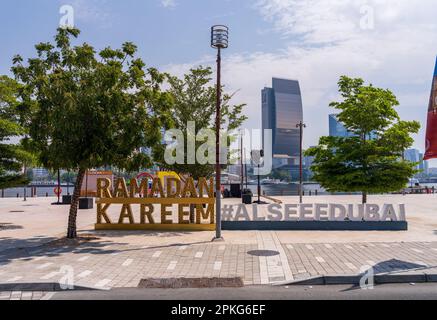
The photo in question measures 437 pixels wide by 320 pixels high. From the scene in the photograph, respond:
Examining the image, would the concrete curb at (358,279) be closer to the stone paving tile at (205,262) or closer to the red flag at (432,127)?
the stone paving tile at (205,262)

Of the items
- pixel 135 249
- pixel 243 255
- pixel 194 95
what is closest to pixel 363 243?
pixel 243 255

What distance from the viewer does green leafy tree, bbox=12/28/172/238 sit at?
48.3ft

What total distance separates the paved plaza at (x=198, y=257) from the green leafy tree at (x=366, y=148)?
355 cm

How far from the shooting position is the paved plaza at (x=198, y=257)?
33.2 feet

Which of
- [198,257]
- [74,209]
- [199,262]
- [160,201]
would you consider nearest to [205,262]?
[199,262]

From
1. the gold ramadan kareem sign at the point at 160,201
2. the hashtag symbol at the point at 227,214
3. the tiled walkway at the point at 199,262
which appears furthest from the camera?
the hashtag symbol at the point at 227,214

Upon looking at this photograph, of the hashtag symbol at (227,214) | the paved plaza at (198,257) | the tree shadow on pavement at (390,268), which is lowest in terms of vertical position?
the paved plaza at (198,257)

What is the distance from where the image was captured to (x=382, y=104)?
21.7 meters

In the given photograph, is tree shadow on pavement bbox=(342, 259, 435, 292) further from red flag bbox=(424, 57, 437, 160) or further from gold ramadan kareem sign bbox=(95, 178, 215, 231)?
gold ramadan kareem sign bbox=(95, 178, 215, 231)

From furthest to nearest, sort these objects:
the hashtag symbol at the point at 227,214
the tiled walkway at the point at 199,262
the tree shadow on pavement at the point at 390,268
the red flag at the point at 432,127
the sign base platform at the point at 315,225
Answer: the hashtag symbol at the point at 227,214
the sign base platform at the point at 315,225
the red flag at the point at 432,127
the tree shadow on pavement at the point at 390,268
the tiled walkway at the point at 199,262

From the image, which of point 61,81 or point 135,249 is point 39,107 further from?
point 135,249

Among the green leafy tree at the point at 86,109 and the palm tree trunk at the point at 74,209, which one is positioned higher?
the green leafy tree at the point at 86,109

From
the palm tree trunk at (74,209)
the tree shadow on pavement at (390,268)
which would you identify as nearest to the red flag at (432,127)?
the tree shadow on pavement at (390,268)

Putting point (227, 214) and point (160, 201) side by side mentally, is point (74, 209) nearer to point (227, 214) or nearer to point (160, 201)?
point (160, 201)
